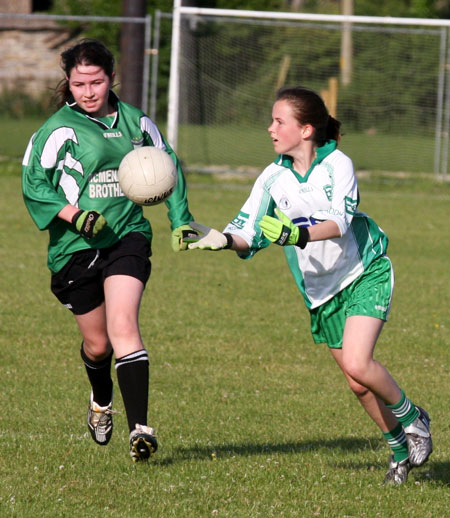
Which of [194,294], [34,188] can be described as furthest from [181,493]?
[194,294]

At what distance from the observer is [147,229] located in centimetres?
556

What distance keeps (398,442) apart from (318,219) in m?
1.24

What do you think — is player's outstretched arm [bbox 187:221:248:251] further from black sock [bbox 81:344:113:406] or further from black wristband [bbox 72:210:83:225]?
black sock [bbox 81:344:113:406]

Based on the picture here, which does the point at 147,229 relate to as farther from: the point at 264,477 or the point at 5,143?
the point at 5,143

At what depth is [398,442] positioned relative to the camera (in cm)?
516

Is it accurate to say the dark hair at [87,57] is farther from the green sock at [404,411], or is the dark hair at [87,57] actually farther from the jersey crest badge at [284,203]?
the green sock at [404,411]

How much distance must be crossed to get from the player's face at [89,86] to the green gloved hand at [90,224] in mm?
675

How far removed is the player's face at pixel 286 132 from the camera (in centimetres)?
509

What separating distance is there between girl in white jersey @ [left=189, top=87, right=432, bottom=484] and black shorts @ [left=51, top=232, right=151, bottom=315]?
0.39 m

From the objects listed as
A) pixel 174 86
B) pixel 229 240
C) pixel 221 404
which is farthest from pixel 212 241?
pixel 174 86

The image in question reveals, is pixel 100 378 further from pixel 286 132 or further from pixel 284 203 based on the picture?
pixel 286 132

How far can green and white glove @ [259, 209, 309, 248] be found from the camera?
15.3 ft

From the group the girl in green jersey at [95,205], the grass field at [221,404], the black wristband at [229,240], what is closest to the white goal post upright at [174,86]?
the grass field at [221,404]

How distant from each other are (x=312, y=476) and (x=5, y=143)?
19387 millimetres
